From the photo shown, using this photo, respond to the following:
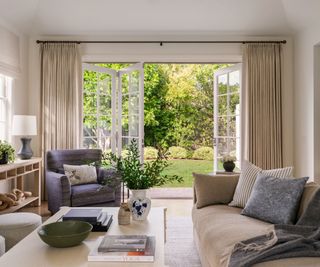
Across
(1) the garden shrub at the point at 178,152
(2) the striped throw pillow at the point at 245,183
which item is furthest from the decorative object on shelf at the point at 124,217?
(1) the garden shrub at the point at 178,152

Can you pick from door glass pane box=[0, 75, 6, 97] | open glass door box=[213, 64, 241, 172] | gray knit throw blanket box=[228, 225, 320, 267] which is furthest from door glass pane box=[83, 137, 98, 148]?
gray knit throw blanket box=[228, 225, 320, 267]

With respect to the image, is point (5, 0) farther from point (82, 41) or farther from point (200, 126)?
point (200, 126)

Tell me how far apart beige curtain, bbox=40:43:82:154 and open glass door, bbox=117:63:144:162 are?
820 mm

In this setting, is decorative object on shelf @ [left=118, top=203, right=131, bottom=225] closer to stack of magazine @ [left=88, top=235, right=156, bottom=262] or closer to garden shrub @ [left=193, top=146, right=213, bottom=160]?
stack of magazine @ [left=88, top=235, right=156, bottom=262]

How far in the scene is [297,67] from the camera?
218 inches

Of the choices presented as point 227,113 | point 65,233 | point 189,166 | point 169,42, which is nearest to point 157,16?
point 169,42

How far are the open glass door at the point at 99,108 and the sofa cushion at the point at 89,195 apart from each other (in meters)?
1.52

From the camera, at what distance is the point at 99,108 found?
20.0ft

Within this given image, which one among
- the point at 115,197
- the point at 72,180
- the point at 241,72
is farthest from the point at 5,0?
the point at 241,72

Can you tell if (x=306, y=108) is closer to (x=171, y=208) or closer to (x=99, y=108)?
(x=171, y=208)

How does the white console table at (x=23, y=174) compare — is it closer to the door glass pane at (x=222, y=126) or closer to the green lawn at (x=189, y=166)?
the door glass pane at (x=222, y=126)

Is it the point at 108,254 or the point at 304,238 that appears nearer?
the point at 108,254

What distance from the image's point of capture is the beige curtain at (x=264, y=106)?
5637 mm

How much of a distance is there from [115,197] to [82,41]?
258 centimetres
